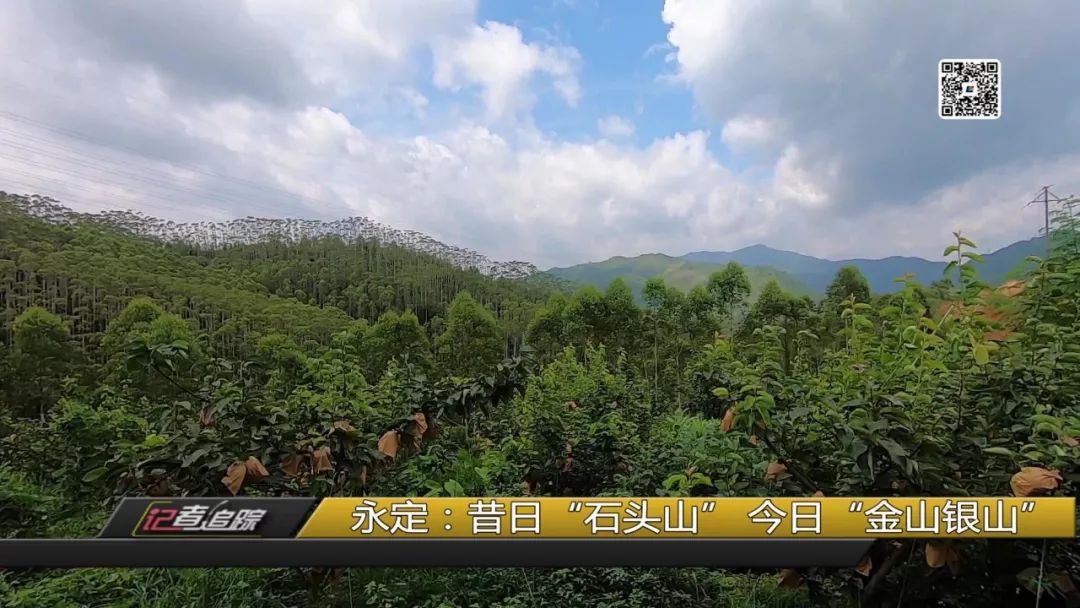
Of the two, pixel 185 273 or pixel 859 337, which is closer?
pixel 859 337

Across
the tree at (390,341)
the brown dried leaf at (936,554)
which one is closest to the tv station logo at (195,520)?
the brown dried leaf at (936,554)

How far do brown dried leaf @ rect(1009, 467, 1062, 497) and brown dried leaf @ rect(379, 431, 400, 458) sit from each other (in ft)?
6.94

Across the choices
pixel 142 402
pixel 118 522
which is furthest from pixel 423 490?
pixel 142 402

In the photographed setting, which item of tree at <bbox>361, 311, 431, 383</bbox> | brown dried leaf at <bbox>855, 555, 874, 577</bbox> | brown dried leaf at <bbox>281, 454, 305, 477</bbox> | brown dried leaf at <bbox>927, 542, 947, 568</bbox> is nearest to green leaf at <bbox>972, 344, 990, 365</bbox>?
brown dried leaf at <bbox>927, 542, 947, 568</bbox>

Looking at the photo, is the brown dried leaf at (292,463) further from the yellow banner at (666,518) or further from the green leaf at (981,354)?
the green leaf at (981,354)

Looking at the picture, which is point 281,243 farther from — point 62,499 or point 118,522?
point 118,522

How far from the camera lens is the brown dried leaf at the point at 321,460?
2174 millimetres

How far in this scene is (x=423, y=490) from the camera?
2.66 meters

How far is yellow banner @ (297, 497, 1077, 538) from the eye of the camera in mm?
1737

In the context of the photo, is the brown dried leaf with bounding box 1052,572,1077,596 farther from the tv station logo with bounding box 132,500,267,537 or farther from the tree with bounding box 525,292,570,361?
the tree with bounding box 525,292,570,361

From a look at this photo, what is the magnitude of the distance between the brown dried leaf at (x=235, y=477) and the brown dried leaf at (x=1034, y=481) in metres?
2.54

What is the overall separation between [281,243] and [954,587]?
11556 mm

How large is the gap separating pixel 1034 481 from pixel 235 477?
102 inches

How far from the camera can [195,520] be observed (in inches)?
72.2
